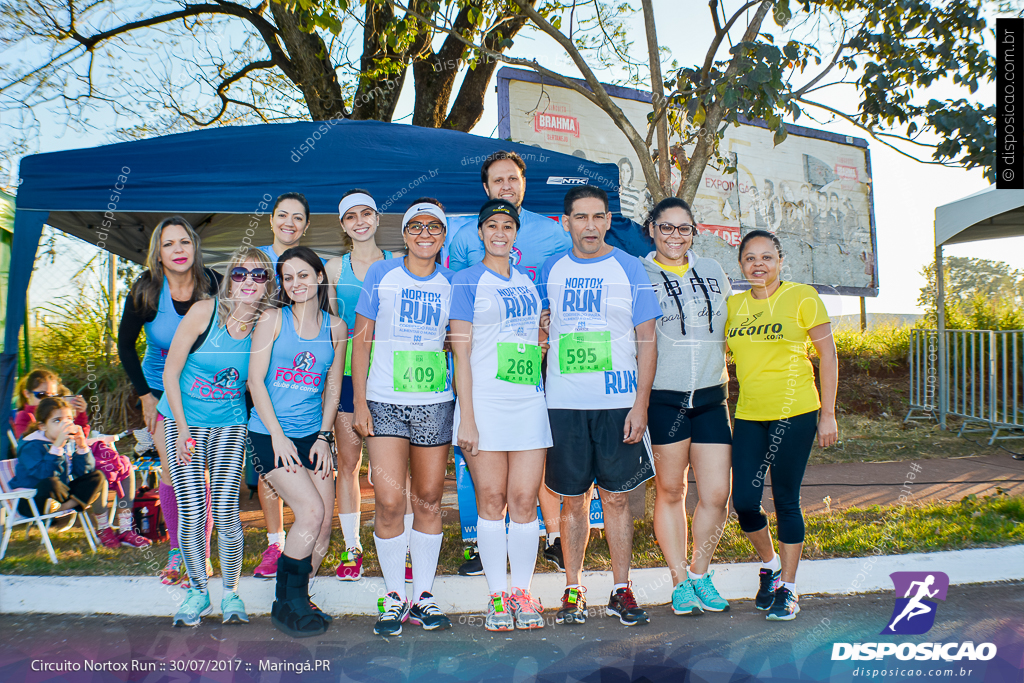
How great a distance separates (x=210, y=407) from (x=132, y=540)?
1.82 meters

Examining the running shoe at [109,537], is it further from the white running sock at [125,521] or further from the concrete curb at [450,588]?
the concrete curb at [450,588]

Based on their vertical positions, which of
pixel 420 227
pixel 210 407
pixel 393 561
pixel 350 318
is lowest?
pixel 393 561

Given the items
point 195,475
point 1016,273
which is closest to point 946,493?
A: point 195,475

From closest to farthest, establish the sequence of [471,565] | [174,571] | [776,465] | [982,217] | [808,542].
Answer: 1. [776,465]
2. [174,571]
3. [471,565]
4. [808,542]
5. [982,217]

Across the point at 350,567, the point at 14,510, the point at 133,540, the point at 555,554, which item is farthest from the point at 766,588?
the point at 14,510

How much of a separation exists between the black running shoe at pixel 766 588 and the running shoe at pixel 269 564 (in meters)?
2.54

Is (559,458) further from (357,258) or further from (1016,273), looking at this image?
(1016,273)

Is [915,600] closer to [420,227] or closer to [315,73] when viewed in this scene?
[420,227]

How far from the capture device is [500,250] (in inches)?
116

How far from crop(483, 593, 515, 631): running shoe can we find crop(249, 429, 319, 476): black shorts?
108 centimetres

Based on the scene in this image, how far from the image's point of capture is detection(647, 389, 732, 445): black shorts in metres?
2.97

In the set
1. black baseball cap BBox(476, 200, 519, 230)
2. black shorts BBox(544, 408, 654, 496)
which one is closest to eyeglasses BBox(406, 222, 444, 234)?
black baseball cap BBox(476, 200, 519, 230)

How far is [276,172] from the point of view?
13.5 feet

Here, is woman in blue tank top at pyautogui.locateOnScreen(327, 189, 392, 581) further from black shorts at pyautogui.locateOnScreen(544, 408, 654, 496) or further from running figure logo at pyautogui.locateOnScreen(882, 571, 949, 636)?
running figure logo at pyautogui.locateOnScreen(882, 571, 949, 636)
